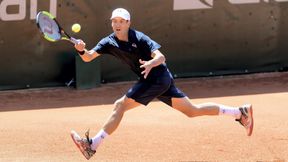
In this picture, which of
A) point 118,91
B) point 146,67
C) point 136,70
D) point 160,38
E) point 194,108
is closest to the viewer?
point 146,67

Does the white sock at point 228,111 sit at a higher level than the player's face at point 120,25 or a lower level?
lower

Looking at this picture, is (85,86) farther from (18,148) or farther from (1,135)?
(18,148)

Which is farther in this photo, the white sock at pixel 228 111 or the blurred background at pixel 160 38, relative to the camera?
the blurred background at pixel 160 38

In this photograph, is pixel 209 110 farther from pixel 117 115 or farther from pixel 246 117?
pixel 117 115

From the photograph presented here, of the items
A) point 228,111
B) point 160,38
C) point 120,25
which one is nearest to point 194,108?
point 228,111

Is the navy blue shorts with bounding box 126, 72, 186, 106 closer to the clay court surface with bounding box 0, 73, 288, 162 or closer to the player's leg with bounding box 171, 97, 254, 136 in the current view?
the player's leg with bounding box 171, 97, 254, 136

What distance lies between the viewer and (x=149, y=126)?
23.9 feet

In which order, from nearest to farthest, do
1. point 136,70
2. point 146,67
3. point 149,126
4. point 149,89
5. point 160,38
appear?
point 146,67, point 149,89, point 136,70, point 149,126, point 160,38

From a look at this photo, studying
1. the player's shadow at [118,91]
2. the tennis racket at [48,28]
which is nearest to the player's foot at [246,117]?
the tennis racket at [48,28]

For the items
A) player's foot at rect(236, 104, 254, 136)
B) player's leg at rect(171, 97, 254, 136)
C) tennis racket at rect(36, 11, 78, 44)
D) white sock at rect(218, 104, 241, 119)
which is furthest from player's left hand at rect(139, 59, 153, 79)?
player's foot at rect(236, 104, 254, 136)

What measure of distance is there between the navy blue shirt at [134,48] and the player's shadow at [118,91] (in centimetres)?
348

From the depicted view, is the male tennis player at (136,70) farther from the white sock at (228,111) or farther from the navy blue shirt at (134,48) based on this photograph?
the white sock at (228,111)

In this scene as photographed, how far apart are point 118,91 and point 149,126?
272 centimetres

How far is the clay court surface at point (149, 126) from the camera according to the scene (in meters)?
5.86
